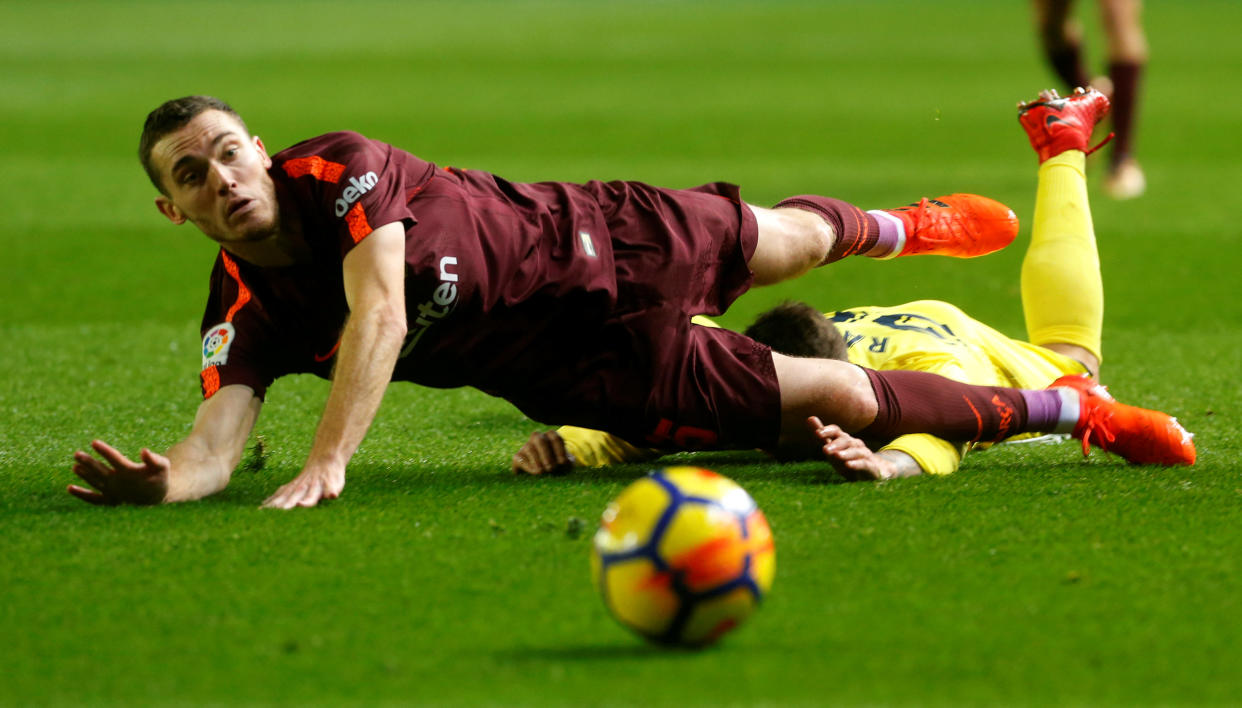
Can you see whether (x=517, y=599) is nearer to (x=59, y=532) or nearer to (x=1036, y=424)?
(x=59, y=532)

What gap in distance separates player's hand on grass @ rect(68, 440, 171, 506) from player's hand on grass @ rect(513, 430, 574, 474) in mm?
1035

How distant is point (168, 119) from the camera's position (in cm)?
395

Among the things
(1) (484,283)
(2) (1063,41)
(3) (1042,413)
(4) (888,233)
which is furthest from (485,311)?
(2) (1063,41)

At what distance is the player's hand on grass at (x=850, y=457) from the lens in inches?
161

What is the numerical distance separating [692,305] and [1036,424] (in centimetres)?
106

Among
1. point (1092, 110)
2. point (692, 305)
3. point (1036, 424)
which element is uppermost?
point (1092, 110)

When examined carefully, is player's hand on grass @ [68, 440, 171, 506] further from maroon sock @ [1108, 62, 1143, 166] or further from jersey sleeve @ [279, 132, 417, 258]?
maroon sock @ [1108, 62, 1143, 166]

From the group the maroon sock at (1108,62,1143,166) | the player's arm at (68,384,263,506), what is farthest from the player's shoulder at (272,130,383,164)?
the maroon sock at (1108,62,1143,166)

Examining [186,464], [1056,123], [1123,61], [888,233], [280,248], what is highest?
[1056,123]

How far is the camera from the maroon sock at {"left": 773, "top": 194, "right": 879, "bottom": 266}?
4.75 meters

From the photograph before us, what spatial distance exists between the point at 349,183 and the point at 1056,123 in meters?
2.65

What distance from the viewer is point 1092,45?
2930 centimetres

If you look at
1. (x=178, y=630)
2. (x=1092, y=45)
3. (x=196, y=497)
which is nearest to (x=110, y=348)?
(x=196, y=497)

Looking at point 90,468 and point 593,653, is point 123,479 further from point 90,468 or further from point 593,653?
point 593,653
